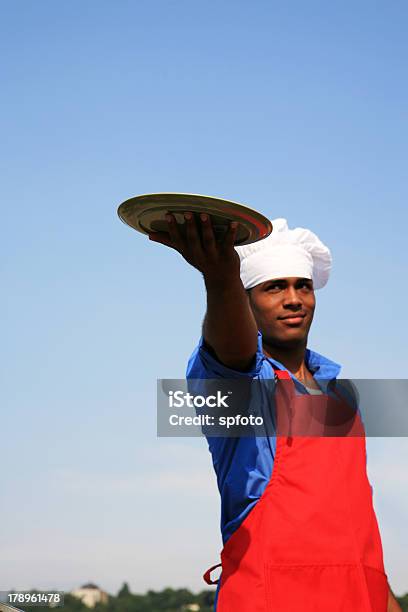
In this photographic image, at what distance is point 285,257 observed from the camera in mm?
4426

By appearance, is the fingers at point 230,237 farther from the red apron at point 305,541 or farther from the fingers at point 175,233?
the red apron at point 305,541

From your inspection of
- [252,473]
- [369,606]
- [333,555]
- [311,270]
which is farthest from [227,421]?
[311,270]

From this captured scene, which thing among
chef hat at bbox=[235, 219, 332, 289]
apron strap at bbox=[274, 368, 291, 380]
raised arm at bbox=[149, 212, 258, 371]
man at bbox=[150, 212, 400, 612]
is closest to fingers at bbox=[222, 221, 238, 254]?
raised arm at bbox=[149, 212, 258, 371]

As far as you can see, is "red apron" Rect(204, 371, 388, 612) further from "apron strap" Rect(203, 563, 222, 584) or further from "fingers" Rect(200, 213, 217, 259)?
"fingers" Rect(200, 213, 217, 259)

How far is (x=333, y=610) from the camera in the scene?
3.44m

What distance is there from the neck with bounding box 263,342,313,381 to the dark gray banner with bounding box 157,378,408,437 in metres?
0.14

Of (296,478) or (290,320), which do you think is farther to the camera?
(290,320)

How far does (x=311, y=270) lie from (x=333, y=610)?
1.89m

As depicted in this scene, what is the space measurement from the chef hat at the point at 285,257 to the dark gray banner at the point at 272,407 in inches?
25.9

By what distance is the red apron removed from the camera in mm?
3424

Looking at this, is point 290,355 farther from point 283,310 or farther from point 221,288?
point 221,288

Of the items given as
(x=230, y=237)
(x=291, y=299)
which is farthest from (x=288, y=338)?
(x=230, y=237)

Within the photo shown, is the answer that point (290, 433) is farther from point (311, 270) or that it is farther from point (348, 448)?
point (311, 270)

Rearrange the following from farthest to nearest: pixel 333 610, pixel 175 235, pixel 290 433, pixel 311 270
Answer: pixel 311 270 → pixel 290 433 → pixel 333 610 → pixel 175 235
